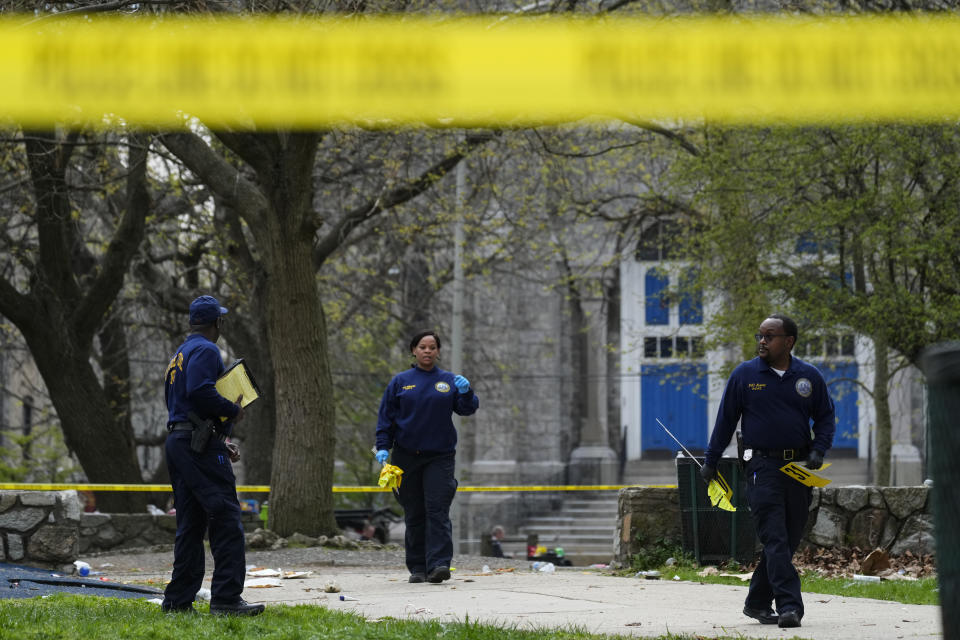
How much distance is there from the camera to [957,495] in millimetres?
3590

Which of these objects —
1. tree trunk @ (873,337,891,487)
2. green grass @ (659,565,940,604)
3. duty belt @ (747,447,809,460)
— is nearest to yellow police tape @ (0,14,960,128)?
tree trunk @ (873,337,891,487)

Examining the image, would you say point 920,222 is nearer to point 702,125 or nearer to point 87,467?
point 702,125

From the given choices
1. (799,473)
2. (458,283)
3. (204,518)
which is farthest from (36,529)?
(458,283)

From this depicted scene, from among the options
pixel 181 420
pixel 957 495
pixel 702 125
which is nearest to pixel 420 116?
pixel 702 125

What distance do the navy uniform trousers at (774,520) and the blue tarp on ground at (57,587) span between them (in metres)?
4.10

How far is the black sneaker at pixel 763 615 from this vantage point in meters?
7.48

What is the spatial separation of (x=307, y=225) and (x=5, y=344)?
1022cm

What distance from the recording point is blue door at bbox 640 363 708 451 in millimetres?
29000

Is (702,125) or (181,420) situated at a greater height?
(702,125)

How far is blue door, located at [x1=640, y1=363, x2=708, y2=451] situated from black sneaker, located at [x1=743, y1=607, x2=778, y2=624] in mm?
21078

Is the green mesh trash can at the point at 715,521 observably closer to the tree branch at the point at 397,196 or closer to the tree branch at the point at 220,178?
the tree branch at the point at 220,178

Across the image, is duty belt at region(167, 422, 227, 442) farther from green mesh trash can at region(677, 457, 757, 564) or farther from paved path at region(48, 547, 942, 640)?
green mesh trash can at region(677, 457, 757, 564)

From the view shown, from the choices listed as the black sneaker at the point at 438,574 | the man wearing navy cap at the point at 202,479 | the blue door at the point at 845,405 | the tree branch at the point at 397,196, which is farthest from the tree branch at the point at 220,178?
the blue door at the point at 845,405

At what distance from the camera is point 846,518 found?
494 inches
